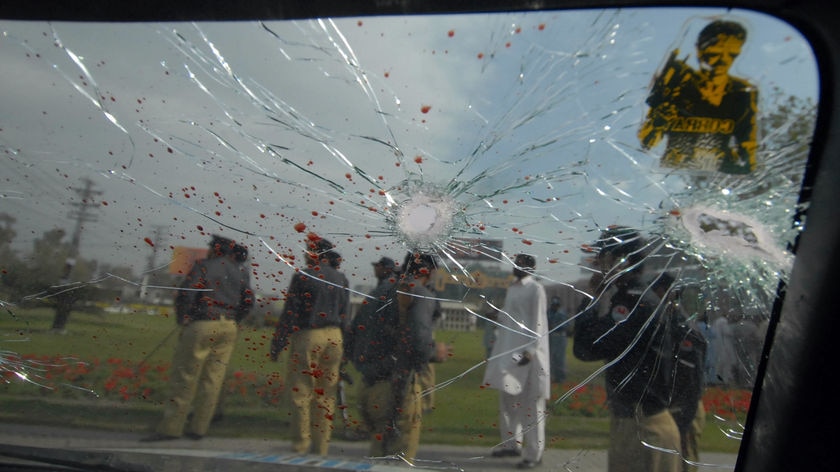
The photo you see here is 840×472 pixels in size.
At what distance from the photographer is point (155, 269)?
6.04 feet

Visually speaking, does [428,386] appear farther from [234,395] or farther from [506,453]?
[234,395]

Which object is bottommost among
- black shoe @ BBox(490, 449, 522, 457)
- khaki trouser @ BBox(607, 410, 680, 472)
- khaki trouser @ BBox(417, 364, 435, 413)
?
black shoe @ BBox(490, 449, 522, 457)

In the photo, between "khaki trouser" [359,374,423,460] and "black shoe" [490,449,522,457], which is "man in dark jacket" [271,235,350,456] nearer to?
"khaki trouser" [359,374,423,460]

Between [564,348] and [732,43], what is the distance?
110 cm

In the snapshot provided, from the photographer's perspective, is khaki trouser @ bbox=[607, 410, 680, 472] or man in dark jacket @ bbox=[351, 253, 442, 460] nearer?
man in dark jacket @ bbox=[351, 253, 442, 460]

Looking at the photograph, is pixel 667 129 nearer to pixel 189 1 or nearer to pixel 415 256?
pixel 415 256

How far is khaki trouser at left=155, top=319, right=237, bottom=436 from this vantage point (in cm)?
182

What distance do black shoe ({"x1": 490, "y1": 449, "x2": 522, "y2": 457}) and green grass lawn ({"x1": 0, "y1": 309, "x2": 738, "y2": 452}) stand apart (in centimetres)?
4

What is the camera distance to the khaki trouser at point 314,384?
180 centimetres

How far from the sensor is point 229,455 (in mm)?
1847

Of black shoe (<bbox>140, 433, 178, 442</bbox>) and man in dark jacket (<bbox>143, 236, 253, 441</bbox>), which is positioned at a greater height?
man in dark jacket (<bbox>143, 236, 253, 441</bbox>)

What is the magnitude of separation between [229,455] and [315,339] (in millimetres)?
466

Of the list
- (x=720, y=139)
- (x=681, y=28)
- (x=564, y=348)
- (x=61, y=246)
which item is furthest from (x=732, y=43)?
(x=61, y=246)

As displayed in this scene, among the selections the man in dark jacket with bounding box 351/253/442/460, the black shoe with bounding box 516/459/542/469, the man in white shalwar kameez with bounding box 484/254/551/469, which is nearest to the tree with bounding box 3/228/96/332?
the man in dark jacket with bounding box 351/253/442/460
